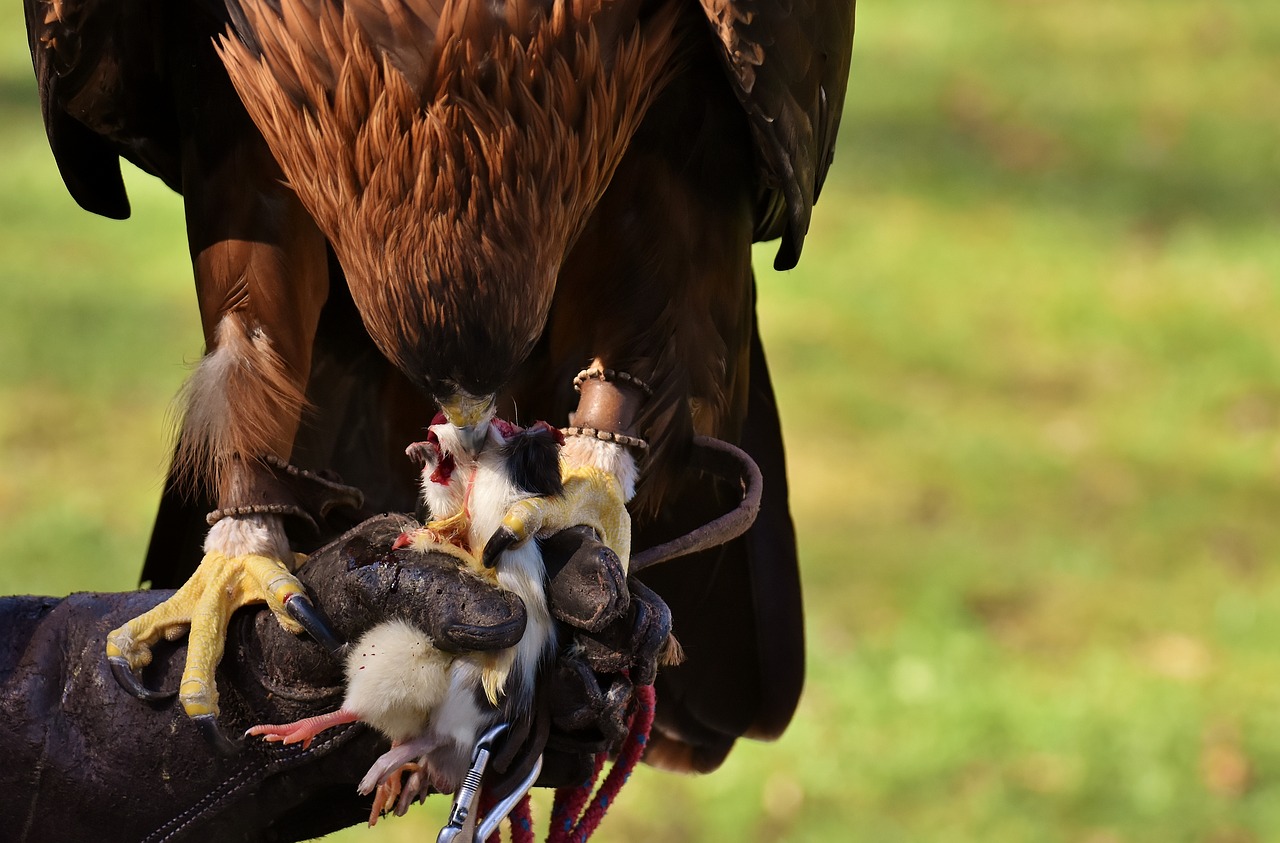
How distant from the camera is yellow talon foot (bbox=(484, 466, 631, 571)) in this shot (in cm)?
194

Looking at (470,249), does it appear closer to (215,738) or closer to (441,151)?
(441,151)

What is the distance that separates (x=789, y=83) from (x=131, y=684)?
44.2 inches

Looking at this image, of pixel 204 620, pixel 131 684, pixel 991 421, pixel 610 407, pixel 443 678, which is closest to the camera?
pixel 443 678

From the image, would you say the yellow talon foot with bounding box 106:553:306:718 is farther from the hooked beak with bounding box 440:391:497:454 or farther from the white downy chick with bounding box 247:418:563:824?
the hooked beak with bounding box 440:391:497:454

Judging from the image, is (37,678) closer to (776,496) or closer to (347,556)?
(347,556)

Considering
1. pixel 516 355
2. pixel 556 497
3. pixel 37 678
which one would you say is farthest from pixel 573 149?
pixel 37 678

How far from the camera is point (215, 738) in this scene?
1.93 meters

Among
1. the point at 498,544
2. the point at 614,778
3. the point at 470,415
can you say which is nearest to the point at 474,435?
the point at 470,415

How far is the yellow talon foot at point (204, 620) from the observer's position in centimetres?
196

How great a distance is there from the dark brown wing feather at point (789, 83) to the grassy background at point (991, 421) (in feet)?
3.29

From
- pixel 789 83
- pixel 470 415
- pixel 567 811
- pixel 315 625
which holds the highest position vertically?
pixel 789 83

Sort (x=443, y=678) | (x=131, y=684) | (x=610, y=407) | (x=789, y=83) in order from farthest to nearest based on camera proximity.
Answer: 1. (x=610, y=407)
2. (x=789, y=83)
3. (x=131, y=684)
4. (x=443, y=678)

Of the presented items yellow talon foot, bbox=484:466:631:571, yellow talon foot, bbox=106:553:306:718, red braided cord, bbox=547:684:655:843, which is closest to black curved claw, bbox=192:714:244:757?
yellow talon foot, bbox=106:553:306:718

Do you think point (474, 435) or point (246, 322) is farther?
point (246, 322)
